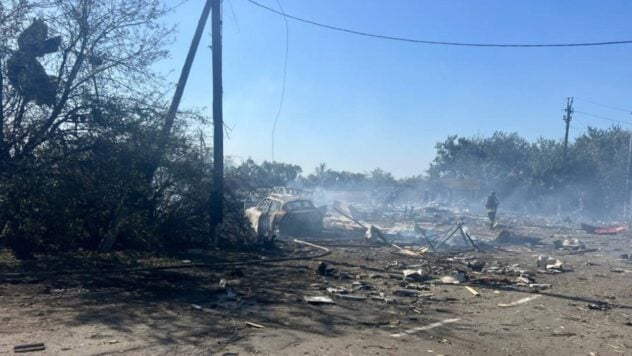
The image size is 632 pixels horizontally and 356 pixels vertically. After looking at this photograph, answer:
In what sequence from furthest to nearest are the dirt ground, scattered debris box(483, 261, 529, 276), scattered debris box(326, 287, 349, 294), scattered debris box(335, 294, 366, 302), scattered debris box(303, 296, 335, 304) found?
1. scattered debris box(483, 261, 529, 276)
2. scattered debris box(326, 287, 349, 294)
3. scattered debris box(335, 294, 366, 302)
4. scattered debris box(303, 296, 335, 304)
5. the dirt ground

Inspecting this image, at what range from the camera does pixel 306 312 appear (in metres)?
8.13

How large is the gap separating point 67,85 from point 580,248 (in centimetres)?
1832

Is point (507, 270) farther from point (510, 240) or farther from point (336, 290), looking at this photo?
point (510, 240)

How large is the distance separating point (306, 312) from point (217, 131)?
9.28 metres

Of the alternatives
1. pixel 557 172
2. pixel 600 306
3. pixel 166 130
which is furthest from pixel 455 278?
pixel 557 172

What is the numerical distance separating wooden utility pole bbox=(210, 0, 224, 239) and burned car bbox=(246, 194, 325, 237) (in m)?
5.05

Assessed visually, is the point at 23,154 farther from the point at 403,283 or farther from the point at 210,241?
the point at 403,283

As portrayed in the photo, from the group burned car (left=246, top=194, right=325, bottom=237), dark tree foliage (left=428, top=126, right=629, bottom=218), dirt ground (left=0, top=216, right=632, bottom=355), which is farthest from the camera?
dark tree foliage (left=428, top=126, right=629, bottom=218)

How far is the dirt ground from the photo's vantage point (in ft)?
20.5

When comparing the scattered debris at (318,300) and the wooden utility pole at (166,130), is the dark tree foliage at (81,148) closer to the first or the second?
the wooden utility pole at (166,130)

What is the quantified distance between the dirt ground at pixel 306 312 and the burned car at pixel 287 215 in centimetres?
765

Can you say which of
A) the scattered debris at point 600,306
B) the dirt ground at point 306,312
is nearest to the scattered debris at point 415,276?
the dirt ground at point 306,312

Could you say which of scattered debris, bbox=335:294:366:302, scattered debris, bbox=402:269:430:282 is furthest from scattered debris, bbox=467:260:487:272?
scattered debris, bbox=335:294:366:302

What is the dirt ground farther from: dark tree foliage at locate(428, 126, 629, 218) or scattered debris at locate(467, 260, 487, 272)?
dark tree foliage at locate(428, 126, 629, 218)
